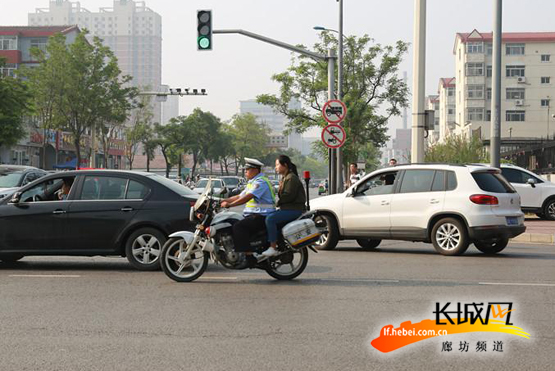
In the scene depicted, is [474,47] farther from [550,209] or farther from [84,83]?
[550,209]

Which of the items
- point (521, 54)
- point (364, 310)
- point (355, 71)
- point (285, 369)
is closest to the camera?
point (285, 369)

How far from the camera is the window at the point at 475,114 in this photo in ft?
309

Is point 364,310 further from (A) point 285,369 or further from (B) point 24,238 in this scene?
(B) point 24,238

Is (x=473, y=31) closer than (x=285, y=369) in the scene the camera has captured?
No

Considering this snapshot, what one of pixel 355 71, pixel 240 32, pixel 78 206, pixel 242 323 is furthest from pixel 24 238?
pixel 355 71

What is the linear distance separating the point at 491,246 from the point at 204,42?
921 centimetres

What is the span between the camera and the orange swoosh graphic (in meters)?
6.35

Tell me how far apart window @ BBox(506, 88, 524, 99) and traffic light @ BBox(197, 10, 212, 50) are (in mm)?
76696

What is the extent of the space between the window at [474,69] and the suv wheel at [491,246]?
83035 mm

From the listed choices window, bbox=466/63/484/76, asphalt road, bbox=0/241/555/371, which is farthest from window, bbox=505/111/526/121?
asphalt road, bbox=0/241/555/371

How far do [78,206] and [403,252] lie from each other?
20.5 ft

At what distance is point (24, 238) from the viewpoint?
37.8 feet

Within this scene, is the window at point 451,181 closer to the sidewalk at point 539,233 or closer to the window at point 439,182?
the window at point 439,182

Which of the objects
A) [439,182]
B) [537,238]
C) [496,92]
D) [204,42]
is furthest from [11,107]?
[439,182]
